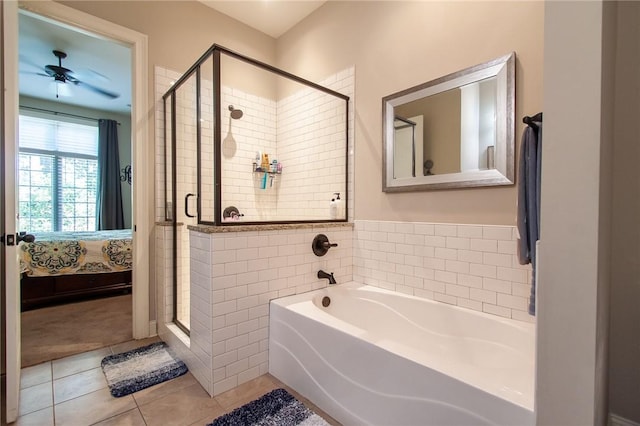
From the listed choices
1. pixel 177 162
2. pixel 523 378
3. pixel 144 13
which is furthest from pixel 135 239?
pixel 523 378

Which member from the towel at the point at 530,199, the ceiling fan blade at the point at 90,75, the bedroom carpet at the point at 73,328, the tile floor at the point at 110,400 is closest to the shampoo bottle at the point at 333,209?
the tile floor at the point at 110,400

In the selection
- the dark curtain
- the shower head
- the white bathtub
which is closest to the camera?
the white bathtub

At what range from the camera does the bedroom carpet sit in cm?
223

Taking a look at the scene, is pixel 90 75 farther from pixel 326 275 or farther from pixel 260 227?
pixel 326 275

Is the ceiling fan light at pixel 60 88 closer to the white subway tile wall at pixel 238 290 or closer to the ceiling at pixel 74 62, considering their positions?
the ceiling at pixel 74 62

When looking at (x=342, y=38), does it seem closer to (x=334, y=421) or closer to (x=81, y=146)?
(x=334, y=421)

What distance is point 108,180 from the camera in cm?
561

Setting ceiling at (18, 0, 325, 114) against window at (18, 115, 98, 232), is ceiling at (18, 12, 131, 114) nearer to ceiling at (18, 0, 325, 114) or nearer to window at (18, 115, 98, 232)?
ceiling at (18, 0, 325, 114)

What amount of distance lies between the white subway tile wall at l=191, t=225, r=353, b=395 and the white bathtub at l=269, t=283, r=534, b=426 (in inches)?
4.6

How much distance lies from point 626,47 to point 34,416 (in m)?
3.32

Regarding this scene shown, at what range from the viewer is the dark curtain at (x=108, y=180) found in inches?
219

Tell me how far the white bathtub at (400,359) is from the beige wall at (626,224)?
1.10ft

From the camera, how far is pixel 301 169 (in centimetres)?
292

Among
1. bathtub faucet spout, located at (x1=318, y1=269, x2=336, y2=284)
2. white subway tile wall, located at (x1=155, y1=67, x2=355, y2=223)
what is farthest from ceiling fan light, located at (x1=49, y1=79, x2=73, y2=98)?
bathtub faucet spout, located at (x1=318, y1=269, x2=336, y2=284)
